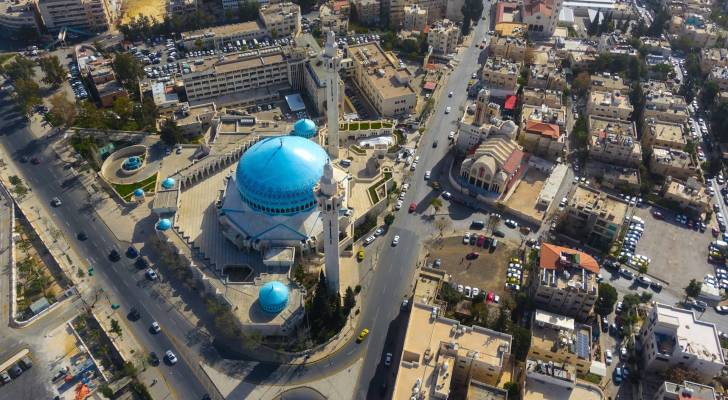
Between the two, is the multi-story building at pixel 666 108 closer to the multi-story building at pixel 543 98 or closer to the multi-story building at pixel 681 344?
the multi-story building at pixel 543 98

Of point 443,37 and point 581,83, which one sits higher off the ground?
point 443,37

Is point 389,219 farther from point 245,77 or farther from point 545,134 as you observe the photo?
point 245,77

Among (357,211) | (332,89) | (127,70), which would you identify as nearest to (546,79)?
(332,89)

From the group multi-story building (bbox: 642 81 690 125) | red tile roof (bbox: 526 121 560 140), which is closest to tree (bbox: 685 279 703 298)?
red tile roof (bbox: 526 121 560 140)

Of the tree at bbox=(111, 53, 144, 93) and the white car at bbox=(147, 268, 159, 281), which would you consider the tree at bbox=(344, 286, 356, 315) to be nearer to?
the white car at bbox=(147, 268, 159, 281)

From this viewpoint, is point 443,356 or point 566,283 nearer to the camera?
point 443,356

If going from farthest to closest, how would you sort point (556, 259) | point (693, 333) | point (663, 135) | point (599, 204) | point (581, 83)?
point (581, 83), point (663, 135), point (599, 204), point (556, 259), point (693, 333)
